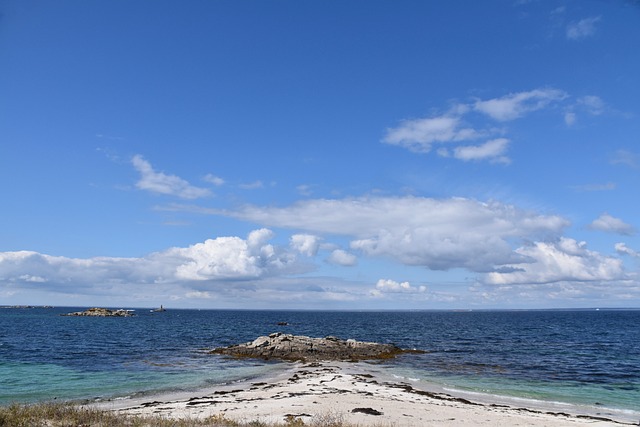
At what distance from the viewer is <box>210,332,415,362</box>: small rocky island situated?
51188mm

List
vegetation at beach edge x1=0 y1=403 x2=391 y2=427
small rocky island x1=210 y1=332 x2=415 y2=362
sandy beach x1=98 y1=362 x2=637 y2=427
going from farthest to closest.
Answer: small rocky island x1=210 y1=332 x2=415 y2=362 → sandy beach x1=98 y1=362 x2=637 y2=427 → vegetation at beach edge x1=0 y1=403 x2=391 y2=427

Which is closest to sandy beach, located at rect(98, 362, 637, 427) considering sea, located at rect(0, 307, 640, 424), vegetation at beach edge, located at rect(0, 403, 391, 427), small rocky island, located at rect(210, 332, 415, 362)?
sea, located at rect(0, 307, 640, 424)

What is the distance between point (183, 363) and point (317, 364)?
13.6 m

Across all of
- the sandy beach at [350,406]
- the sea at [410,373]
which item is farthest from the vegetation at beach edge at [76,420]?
the sea at [410,373]

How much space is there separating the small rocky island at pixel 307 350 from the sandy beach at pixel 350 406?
18.4m

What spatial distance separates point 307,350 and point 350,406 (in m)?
31.3

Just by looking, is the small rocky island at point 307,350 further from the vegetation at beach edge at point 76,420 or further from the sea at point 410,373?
the vegetation at beach edge at point 76,420

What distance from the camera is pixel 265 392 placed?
94.5ft

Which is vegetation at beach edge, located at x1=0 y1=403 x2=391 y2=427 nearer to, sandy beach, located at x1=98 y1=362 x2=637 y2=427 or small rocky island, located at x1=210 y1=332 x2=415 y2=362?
sandy beach, located at x1=98 y1=362 x2=637 y2=427

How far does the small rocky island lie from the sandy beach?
1835cm

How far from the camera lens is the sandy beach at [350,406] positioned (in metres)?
20.5

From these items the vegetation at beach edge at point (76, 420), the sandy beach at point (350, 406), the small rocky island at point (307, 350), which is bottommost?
the small rocky island at point (307, 350)

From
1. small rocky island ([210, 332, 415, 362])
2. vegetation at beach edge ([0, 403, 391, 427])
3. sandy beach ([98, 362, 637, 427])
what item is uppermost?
vegetation at beach edge ([0, 403, 391, 427])

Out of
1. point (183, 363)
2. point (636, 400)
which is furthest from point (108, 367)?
point (636, 400)
